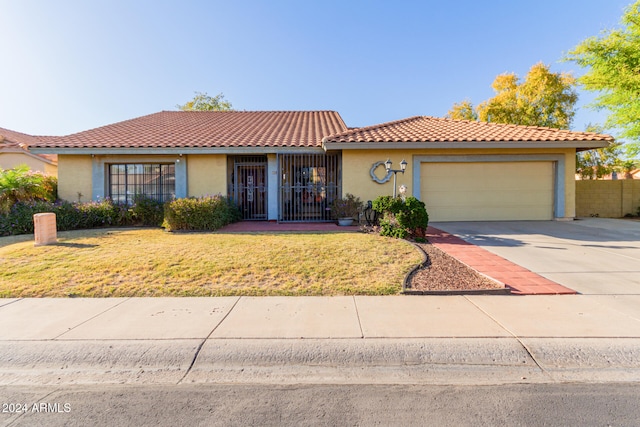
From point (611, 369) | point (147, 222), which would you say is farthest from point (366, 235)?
point (147, 222)

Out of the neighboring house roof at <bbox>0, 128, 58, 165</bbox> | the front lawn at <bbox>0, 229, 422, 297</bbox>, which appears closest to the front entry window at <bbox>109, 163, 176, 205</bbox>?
the front lawn at <bbox>0, 229, 422, 297</bbox>

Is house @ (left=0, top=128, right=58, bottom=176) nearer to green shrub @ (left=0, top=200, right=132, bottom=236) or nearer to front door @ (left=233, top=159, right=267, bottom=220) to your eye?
green shrub @ (left=0, top=200, right=132, bottom=236)

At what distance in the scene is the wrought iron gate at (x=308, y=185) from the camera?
1200 cm

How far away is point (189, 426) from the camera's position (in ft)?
7.40

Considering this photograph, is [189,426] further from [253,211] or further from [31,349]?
[253,211]

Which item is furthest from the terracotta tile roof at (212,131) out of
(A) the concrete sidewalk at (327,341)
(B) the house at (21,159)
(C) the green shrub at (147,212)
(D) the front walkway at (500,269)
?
(A) the concrete sidewalk at (327,341)

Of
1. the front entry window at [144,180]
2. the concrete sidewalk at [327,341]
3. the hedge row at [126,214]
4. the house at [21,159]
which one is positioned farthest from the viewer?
the house at [21,159]

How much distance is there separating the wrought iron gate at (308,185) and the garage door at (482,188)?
3393 millimetres

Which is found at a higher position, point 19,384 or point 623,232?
point 623,232

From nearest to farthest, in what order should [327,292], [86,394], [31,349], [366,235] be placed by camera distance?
1. [86,394]
2. [31,349]
3. [327,292]
4. [366,235]

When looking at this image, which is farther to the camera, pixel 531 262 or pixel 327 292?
pixel 531 262

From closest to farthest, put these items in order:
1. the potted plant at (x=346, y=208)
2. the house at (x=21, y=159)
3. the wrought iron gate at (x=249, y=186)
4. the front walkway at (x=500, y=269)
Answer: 1. the front walkway at (x=500, y=269)
2. the potted plant at (x=346, y=208)
3. the wrought iron gate at (x=249, y=186)
4. the house at (x=21, y=159)

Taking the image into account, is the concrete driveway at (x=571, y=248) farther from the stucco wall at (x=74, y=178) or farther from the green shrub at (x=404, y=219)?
the stucco wall at (x=74, y=178)

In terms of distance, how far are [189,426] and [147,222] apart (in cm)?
999
